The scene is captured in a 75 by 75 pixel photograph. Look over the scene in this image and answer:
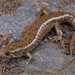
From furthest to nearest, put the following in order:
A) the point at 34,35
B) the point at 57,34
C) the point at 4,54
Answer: the point at 57,34, the point at 34,35, the point at 4,54

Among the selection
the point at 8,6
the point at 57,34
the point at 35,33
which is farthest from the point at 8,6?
the point at 57,34

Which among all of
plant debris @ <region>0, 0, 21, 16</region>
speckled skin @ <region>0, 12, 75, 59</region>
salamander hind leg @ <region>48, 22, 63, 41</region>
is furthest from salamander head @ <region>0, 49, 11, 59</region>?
plant debris @ <region>0, 0, 21, 16</region>

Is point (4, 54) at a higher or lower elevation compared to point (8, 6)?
lower

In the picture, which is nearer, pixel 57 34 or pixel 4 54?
pixel 4 54

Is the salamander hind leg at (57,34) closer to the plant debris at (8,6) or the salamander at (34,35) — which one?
the salamander at (34,35)

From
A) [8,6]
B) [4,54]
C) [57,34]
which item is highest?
[8,6]

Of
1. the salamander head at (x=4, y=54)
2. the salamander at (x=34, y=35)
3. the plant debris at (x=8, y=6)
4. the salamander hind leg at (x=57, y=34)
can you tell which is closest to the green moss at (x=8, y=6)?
the plant debris at (x=8, y=6)

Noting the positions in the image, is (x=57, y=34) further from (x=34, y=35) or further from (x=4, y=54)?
(x=4, y=54)
